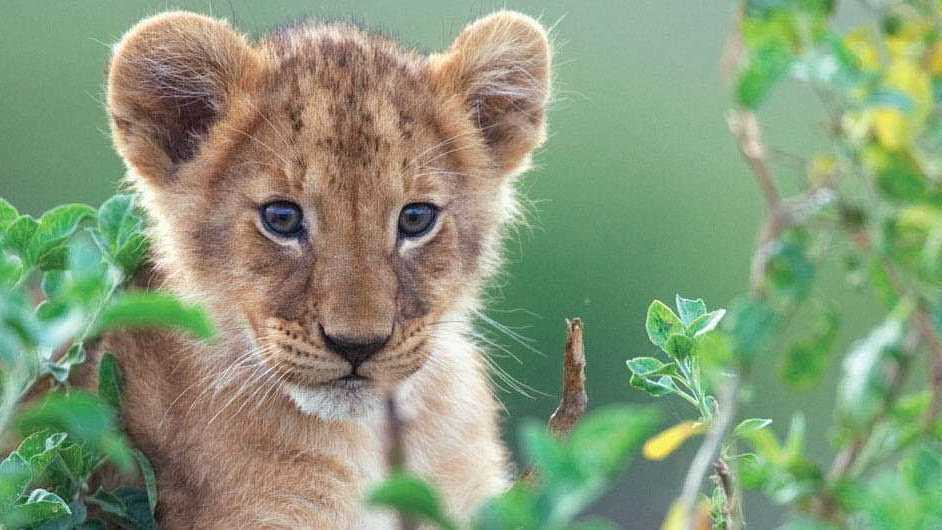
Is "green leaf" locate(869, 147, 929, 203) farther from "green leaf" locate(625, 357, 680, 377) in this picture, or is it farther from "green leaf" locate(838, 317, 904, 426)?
"green leaf" locate(625, 357, 680, 377)

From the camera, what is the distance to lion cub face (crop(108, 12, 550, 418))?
256cm

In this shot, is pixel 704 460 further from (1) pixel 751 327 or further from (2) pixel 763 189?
(2) pixel 763 189

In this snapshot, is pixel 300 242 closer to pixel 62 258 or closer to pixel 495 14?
pixel 62 258

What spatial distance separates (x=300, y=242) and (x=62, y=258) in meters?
0.51

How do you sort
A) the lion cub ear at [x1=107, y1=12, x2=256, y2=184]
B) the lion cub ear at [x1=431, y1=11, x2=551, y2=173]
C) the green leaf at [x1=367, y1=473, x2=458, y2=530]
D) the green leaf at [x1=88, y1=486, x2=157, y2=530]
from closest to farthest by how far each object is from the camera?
the green leaf at [x1=367, y1=473, x2=458, y2=530]
the green leaf at [x1=88, y1=486, x2=157, y2=530]
the lion cub ear at [x1=107, y1=12, x2=256, y2=184]
the lion cub ear at [x1=431, y1=11, x2=551, y2=173]

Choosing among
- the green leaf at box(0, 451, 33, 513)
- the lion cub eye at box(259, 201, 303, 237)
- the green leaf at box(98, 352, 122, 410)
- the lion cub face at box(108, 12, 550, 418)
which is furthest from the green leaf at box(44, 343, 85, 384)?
the lion cub eye at box(259, 201, 303, 237)

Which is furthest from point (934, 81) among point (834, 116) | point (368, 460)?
point (368, 460)

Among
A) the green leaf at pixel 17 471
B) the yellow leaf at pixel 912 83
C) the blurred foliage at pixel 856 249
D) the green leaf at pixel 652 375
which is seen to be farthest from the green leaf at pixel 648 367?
the yellow leaf at pixel 912 83

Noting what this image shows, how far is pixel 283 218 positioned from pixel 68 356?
22.8 inches

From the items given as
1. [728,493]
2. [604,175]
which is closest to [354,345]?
[728,493]

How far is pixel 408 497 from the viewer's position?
99cm

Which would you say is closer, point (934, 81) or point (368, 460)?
point (934, 81)

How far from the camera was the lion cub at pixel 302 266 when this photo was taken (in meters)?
2.59

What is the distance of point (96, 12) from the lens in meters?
7.29
